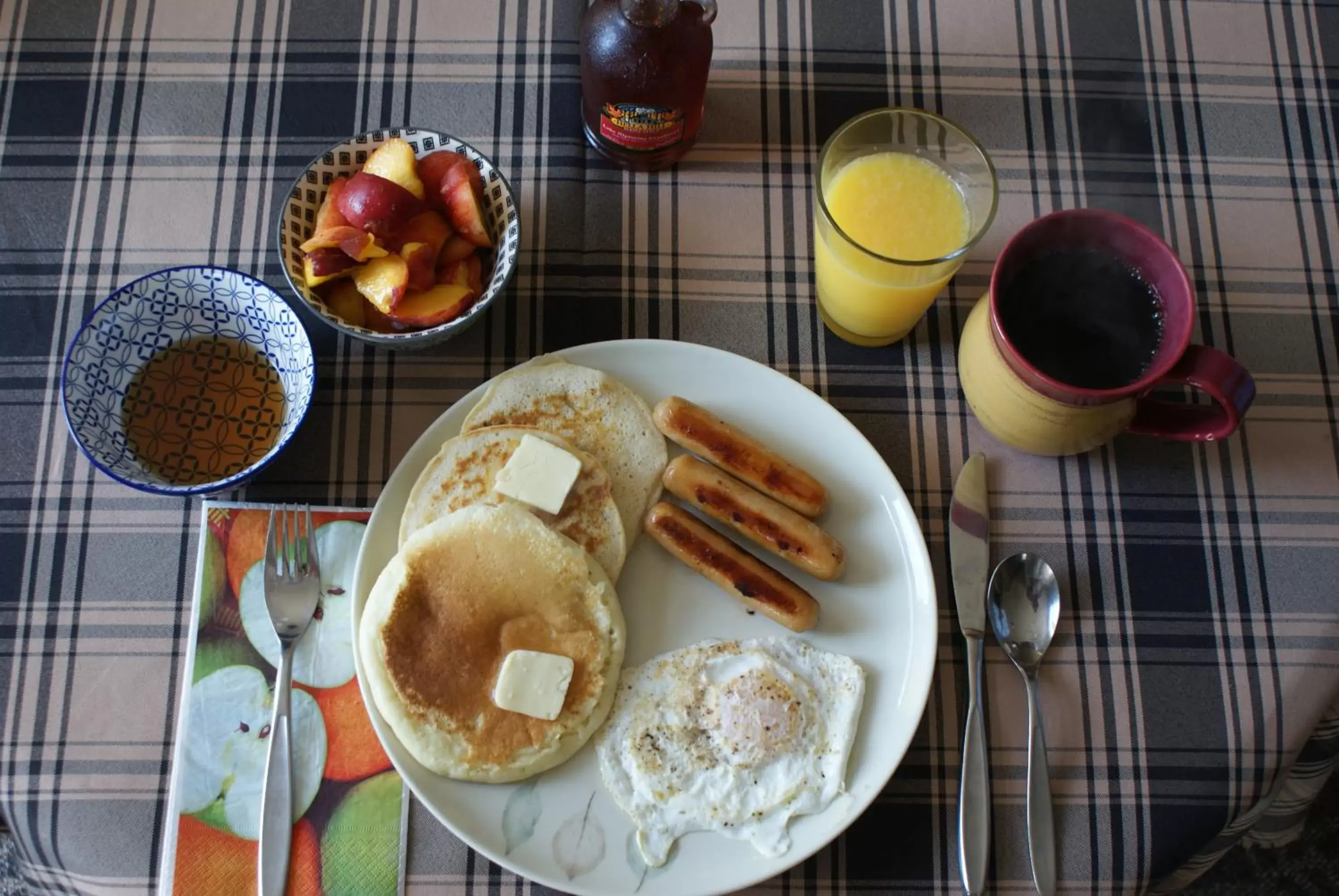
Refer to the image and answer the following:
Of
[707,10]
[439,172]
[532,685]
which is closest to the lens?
[532,685]

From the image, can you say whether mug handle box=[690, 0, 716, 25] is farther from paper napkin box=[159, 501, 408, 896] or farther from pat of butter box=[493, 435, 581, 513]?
paper napkin box=[159, 501, 408, 896]

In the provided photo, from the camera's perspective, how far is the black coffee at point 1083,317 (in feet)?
5.06

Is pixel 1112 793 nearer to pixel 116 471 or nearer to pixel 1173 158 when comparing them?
pixel 1173 158

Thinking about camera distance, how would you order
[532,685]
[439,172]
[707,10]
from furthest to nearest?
[439,172]
[707,10]
[532,685]

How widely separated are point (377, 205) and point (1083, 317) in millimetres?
1151

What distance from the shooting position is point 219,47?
6.34 feet

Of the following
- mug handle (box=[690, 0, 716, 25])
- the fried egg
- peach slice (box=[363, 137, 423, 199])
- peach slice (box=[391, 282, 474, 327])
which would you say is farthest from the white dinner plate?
mug handle (box=[690, 0, 716, 25])

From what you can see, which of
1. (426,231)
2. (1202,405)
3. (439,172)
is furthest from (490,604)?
(1202,405)

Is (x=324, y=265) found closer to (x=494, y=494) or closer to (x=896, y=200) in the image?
(x=494, y=494)

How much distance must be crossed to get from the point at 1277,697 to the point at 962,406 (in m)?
0.70

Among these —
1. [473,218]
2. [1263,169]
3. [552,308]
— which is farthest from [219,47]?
[1263,169]

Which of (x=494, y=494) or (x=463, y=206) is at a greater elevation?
(x=463, y=206)

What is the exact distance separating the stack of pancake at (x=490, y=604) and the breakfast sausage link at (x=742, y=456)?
0.13 metres

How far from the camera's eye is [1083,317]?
1570mm
